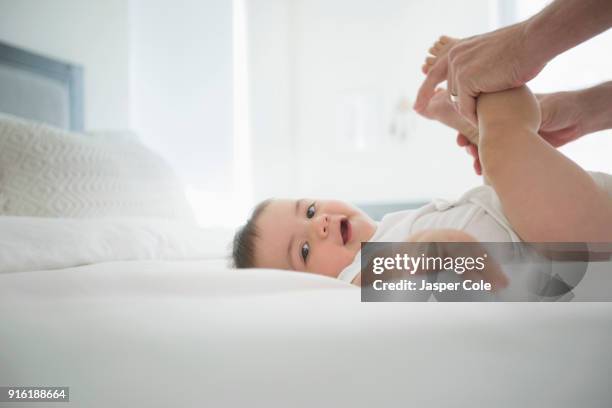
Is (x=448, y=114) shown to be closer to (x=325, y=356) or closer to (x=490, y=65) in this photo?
(x=490, y=65)

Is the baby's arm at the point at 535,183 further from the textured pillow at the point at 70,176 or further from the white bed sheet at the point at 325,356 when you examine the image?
the textured pillow at the point at 70,176

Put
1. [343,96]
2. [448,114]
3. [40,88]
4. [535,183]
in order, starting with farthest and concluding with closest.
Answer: [343,96] → [40,88] → [448,114] → [535,183]

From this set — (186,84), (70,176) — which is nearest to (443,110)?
(70,176)

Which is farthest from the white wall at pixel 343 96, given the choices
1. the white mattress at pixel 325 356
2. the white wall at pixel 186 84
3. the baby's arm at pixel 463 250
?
the white mattress at pixel 325 356

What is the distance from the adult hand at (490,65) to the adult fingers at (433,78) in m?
0.10

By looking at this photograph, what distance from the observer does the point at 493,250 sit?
1.69ft

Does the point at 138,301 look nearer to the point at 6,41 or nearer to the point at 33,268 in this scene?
the point at 33,268

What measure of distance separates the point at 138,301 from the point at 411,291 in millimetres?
Answer: 294

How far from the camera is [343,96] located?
10.3 feet

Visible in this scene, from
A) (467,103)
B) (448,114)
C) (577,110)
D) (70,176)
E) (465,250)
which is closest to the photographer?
(465,250)

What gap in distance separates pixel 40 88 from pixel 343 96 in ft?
6.39

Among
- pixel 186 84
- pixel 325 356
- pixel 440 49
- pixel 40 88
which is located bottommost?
pixel 325 356

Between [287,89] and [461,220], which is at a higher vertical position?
[287,89]

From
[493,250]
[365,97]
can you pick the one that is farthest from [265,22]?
[493,250]
